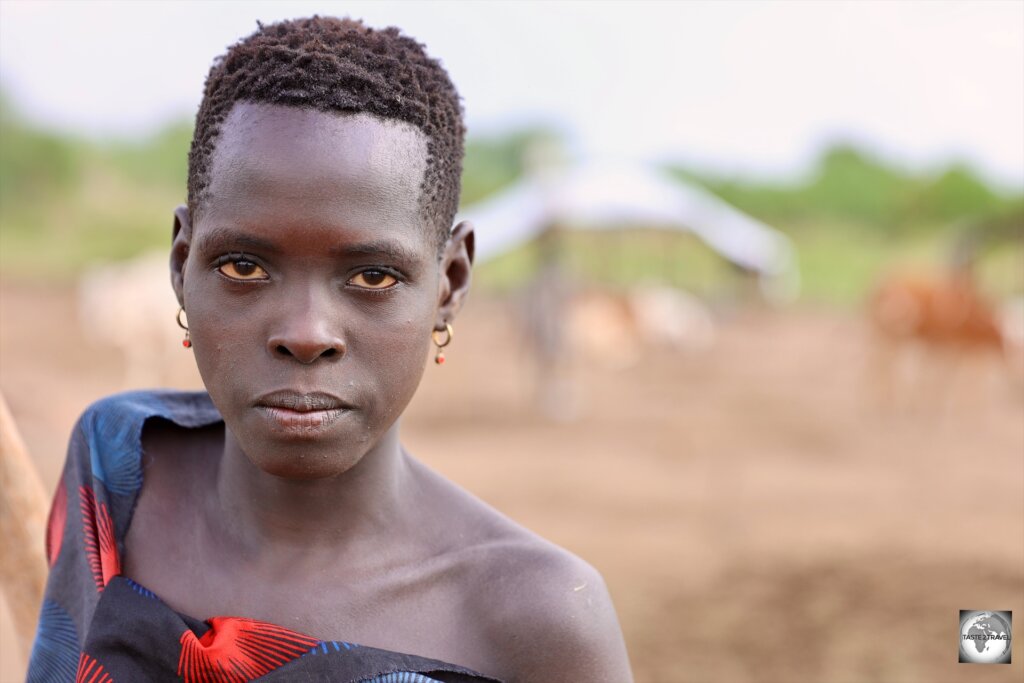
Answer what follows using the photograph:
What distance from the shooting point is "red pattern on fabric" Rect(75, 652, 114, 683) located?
52.6 inches

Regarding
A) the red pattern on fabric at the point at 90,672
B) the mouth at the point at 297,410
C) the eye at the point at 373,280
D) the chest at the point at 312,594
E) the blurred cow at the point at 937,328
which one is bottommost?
the red pattern on fabric at the point at 90,672

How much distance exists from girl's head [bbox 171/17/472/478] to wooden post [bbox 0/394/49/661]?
0.66 metres

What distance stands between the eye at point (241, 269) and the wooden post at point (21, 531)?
73 cm

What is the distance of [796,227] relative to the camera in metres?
33.7

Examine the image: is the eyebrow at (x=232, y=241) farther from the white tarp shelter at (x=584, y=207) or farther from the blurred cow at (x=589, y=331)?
the blurred cow at (x=589, y=331)

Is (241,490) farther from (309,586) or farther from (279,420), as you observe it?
(279,420)

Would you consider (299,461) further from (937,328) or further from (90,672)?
(937,328)

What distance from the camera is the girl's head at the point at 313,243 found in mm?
1222

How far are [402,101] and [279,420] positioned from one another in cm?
43

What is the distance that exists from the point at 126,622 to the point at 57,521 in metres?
0.40

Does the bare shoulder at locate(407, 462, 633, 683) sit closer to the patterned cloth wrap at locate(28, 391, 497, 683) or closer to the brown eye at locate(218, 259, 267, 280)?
the patterned cloth wrap at locate(28, 391, 497, 683)

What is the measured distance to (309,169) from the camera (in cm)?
122

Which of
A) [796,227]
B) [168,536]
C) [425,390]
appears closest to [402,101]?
[168,536]

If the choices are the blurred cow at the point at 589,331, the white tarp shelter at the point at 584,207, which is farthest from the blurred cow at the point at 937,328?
the blurred cow at the point at 589,331
